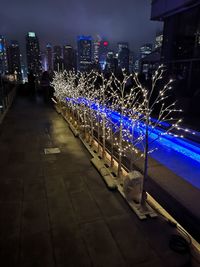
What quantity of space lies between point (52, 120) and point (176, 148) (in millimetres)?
4953

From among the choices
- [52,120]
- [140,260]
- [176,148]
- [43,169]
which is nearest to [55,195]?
[43,169]

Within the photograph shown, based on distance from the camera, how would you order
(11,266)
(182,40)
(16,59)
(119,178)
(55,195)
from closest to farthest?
(11,266) → (55,195) → (119,178) → (182,40) → (16,59)

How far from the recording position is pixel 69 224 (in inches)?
97.5

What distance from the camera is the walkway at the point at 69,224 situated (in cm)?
203

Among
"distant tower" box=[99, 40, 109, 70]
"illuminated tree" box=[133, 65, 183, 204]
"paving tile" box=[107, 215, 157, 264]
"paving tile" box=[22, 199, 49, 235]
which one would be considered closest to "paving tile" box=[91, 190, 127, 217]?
"paving tile" box=[107, 215, 157, 264]

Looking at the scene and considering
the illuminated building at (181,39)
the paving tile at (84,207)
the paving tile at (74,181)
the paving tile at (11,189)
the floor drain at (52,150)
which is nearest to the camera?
the paving tile at (84,207)

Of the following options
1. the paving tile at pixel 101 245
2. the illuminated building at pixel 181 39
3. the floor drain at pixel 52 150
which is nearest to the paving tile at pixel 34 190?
the paving tile at pixel 101 245

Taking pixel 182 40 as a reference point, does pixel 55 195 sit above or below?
below

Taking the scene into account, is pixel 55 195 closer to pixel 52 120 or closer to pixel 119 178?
pixel 119 178

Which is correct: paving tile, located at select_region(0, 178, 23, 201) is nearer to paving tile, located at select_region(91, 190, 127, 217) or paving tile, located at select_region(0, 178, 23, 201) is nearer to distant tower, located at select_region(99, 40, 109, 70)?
paving tile, located at select_region(91, 190, 127, 217)

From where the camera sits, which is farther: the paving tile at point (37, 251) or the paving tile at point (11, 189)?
the paving tile at point (11, 189)

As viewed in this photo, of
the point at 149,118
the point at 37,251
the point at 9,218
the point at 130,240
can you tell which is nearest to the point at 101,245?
the point at 130,240

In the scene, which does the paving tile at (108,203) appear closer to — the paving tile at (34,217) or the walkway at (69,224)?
the walkway at (69,224)

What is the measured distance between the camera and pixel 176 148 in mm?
6133
